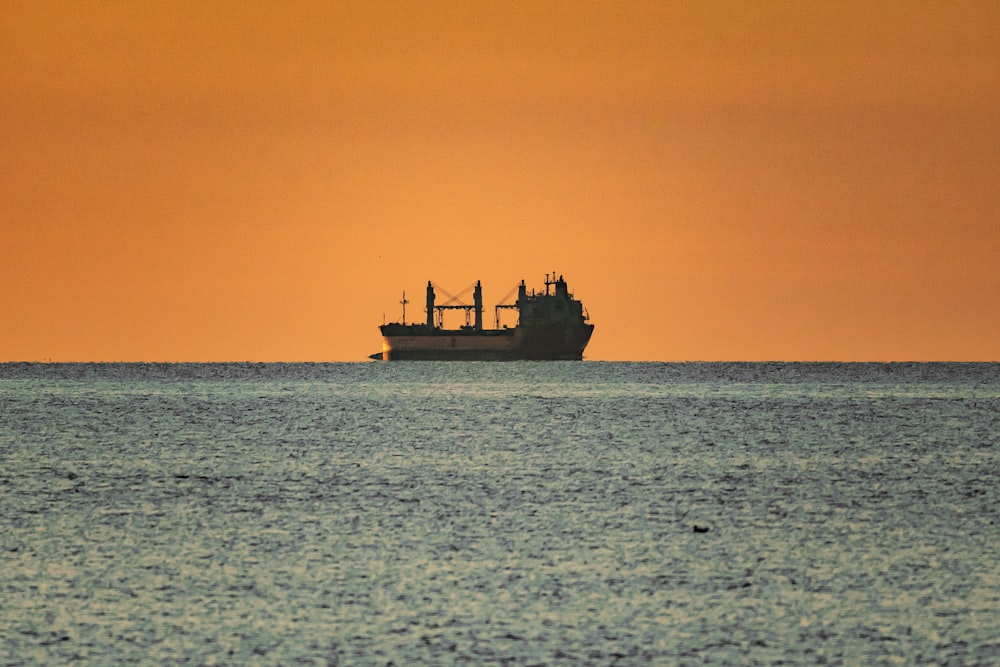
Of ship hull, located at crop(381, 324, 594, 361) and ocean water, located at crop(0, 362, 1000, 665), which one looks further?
ship hull, located at crop(381, 324, 594, 361)

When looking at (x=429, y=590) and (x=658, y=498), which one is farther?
(x=658, y=498)

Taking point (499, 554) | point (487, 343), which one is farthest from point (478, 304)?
point (499, 554)

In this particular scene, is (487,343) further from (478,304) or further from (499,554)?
(499,554)

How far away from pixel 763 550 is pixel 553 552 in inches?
85.4

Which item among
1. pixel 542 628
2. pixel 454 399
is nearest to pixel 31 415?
pixel 454 399

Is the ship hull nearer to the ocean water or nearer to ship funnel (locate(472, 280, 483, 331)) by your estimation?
ship funnel (locate(472, 280, 483, 331))

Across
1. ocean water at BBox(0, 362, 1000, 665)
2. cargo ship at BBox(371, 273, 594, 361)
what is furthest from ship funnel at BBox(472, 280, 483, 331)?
ocean water at BBox(0, 362, 1000, 665)

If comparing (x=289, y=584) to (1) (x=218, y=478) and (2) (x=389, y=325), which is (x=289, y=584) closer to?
(1) (x=218, y=478)

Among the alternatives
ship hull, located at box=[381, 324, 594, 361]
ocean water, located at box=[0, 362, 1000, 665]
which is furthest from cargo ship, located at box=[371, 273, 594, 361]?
ocean water, located at box=[0, 362, 1000, 665]

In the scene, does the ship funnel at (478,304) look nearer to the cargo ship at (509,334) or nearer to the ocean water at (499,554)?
the cargo ship at (509,334)

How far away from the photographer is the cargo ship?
176875 mm

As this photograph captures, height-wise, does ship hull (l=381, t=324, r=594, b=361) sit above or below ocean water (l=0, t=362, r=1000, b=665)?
above

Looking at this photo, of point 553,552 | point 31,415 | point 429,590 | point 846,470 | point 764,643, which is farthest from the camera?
point 31,415

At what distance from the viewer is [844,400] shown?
2685 inches
